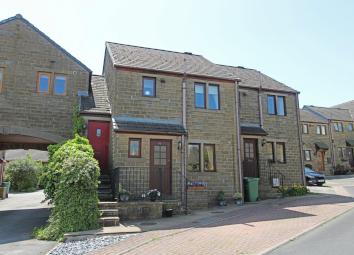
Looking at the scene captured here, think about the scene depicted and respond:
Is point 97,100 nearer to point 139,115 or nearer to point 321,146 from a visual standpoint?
point 139,115

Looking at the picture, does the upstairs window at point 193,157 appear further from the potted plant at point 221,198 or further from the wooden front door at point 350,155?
the wooden front door at point 350,155

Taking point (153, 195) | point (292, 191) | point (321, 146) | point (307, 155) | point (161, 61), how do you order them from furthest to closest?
point (307, 155)
point (321, 146)
point (292, 191)
point (161, 61)
point (153, 195)

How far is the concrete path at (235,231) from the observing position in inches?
300

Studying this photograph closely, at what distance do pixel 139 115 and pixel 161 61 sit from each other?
12.8 ft

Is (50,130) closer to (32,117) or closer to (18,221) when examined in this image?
(32,117)

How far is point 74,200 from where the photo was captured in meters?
9.91

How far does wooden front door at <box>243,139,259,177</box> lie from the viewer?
1769cm

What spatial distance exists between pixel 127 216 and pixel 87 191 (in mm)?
2105

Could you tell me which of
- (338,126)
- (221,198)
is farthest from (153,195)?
(338,126)

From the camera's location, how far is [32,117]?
50.1ft

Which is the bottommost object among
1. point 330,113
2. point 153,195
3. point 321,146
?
point 153,195

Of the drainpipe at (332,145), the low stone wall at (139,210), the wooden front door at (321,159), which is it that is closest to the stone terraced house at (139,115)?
the low stone wall at (139,210)

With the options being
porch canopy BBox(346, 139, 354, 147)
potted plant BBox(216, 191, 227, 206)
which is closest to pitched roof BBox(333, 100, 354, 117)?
porch canopy BBox(346, 139, 354, 147)

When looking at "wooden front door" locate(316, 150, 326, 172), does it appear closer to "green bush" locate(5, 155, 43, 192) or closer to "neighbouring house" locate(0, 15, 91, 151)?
"neighbouring house" locate(0, 15, 91, 151)
